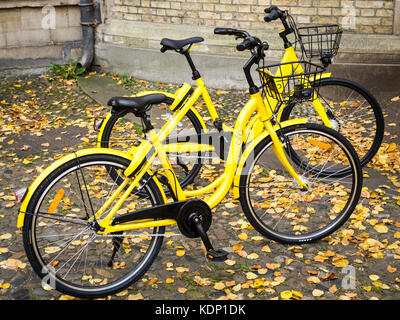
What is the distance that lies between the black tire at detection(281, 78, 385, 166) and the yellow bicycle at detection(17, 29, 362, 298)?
46 cm

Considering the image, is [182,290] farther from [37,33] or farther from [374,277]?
[37,33]

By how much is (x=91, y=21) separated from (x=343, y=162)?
16.7 feet

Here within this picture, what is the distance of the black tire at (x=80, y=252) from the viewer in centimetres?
330

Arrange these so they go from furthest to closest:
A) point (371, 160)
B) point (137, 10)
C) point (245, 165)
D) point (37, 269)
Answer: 1. point (137, 10)
2. point (371, 160)
3. point (245, 165)
4. point (37, 269)

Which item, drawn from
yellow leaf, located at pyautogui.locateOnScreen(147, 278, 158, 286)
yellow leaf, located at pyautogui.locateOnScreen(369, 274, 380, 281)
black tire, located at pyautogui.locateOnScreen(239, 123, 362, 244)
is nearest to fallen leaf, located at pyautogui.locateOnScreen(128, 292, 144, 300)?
yellow leaf, located at pyautogui.locateOnScreen(147, 278, 158, 286)

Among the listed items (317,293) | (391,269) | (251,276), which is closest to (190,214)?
(251,276)

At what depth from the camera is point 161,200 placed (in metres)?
3.58

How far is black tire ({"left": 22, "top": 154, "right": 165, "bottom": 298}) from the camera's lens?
330 centimetres

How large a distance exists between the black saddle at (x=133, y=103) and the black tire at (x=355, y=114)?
169 centimetres

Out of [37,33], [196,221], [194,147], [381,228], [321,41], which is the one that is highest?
[321,41]

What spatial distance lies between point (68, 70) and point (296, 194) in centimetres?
524
